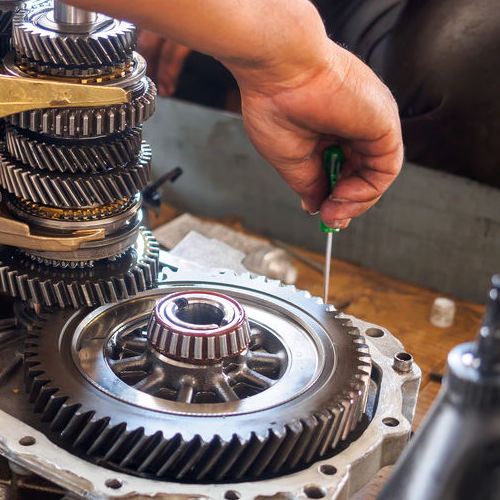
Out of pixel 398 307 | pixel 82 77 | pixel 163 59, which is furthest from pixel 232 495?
pixel 163 59

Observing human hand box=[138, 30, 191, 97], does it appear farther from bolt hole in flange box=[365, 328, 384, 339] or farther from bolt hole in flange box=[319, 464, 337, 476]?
bolt hole in flange box=[319, 464, 337, 476]

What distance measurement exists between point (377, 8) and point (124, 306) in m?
1.35

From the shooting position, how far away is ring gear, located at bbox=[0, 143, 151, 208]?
1.36 meters

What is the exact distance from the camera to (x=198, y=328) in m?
1.34

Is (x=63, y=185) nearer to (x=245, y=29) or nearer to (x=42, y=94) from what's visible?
(x=42, y=94)

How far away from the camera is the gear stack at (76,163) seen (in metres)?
1.32

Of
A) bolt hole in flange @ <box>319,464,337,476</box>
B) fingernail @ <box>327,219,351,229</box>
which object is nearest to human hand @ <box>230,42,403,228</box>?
fingernail @ <box>327,219,351,229</box>

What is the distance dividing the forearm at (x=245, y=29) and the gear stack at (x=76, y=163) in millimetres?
184

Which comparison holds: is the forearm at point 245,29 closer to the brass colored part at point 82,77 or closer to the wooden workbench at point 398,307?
the brass colored part at point 82,77

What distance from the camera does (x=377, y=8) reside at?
8.09ft

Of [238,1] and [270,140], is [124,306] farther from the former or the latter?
[238,1]

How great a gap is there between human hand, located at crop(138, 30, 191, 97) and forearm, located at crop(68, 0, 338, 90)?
1846 mm

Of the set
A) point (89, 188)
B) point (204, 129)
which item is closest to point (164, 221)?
point (204, 129)

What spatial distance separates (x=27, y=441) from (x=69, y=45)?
22.3 inches
